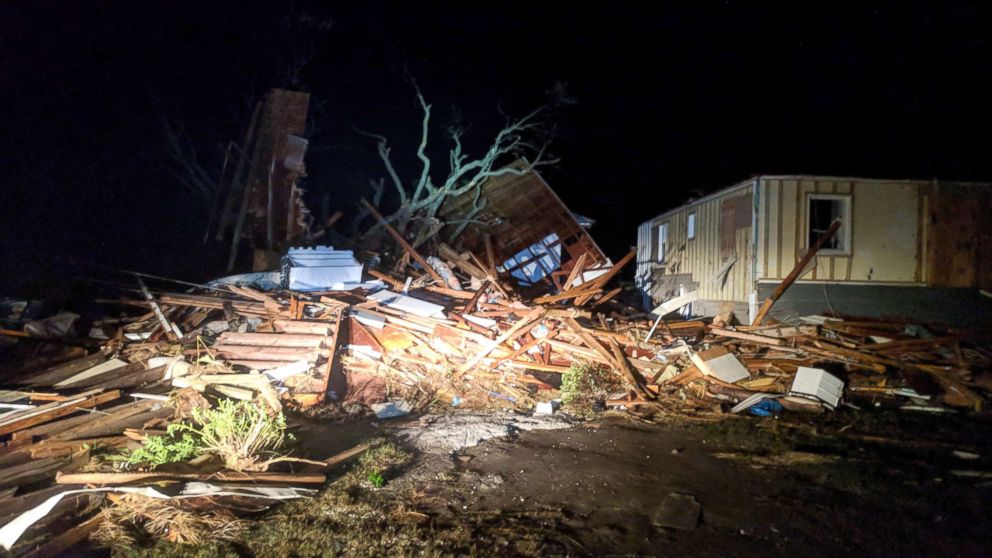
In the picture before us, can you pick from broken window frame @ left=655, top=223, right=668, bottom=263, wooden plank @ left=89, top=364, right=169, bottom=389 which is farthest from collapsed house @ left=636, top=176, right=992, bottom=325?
wooden plank @ left=89, top=364, right=169, bottom=389

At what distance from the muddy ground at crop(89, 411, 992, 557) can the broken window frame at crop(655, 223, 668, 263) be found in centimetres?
1109

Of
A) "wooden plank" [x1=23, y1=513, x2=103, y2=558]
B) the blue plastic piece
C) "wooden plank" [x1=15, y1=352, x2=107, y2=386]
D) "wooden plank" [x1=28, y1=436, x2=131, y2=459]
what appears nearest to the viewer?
"wooden plank" [x1=23, y1=513, x2=103, y2=558]

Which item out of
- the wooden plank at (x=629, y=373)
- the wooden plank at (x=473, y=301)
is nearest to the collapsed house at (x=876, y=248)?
the wooden plank at (x=629, y=373)

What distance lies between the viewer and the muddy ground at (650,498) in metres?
3.92

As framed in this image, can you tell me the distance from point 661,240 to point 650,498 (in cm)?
1441

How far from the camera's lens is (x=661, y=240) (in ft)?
59.5

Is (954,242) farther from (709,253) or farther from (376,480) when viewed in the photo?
(376,480)

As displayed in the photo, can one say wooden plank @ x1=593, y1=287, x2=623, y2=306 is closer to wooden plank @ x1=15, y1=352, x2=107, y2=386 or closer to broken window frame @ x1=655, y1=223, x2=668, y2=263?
broken window frame @ x1=655, y1=223, x2=668, y2=263

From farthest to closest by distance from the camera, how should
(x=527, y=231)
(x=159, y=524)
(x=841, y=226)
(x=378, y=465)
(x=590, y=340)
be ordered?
(x=527, y=231), (x=841, y=226), (x=590, y=340), (x=378, y=465), (x=159, y=524)

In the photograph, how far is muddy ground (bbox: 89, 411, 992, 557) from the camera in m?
3.92

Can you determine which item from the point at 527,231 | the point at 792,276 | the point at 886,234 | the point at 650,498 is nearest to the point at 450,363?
the point at 650,498

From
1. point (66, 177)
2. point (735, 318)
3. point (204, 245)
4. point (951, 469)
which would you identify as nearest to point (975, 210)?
point (735, 318)

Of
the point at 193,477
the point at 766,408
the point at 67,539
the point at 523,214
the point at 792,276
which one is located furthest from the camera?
the point at 523,214

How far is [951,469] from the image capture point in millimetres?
5633
